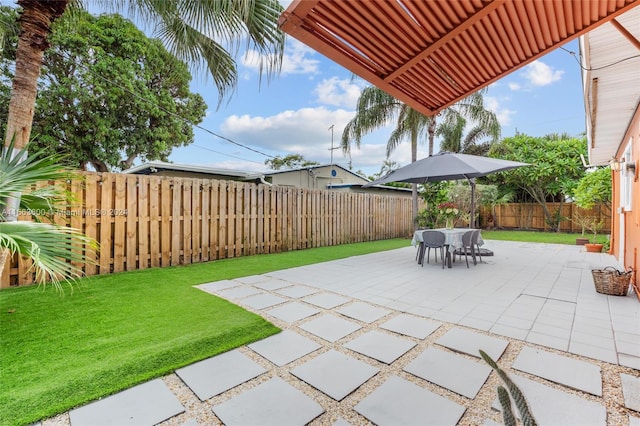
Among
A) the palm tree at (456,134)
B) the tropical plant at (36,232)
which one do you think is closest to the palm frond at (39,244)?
the tropical plant at (36,232)

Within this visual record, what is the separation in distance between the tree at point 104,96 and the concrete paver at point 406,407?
12.1 m

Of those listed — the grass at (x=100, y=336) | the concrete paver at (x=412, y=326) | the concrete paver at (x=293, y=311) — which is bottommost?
the concrete paver at (x=412, y=326)

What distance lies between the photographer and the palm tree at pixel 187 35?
2.89 m

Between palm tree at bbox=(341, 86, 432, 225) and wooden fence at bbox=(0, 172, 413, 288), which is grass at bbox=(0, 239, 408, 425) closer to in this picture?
wooden fence at bbox=(0, 172, 413, 288)

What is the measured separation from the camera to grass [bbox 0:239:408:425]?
1.87m

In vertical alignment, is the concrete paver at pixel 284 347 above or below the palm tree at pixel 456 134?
below

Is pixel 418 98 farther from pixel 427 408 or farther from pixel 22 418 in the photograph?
pixel 22 418

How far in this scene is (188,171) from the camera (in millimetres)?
9930

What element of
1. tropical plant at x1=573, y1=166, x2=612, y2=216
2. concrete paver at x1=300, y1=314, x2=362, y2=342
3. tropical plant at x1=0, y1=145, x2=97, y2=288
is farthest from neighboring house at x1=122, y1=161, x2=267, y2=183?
tropical plant at x1=573, y1=166, x2=612, y2=216

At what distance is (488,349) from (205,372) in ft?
7.33

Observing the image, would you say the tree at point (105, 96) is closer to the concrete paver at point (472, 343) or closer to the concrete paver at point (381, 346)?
the concrete paver at point (381, 346)

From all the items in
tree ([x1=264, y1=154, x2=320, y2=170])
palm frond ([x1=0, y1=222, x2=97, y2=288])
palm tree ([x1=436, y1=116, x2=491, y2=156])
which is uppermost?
tree ([x1=264, y1=154, x2=320, y2=170])

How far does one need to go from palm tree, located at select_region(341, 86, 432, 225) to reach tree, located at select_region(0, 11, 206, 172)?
23.7ft

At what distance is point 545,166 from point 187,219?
1631 centimetres
